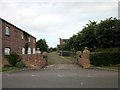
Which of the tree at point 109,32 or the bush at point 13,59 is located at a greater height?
the tree at point 109,32

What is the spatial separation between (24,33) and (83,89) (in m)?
36.1

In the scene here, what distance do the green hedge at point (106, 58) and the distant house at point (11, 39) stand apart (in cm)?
1163

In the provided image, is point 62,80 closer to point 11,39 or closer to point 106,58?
point 106,58

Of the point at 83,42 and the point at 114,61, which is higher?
the point at 83,42

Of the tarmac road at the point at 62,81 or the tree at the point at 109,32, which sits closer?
the tarmac road at the point at 62,81

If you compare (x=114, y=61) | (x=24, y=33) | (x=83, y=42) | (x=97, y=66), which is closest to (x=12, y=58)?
(x=97, y=66)

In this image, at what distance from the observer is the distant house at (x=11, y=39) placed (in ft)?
110

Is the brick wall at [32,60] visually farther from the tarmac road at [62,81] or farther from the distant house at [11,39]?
the tarmac road at [62,81]

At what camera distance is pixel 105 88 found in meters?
12.5

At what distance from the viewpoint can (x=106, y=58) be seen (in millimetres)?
26938

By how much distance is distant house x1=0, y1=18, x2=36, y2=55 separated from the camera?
3344cm

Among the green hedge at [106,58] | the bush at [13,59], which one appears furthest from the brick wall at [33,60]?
the green hedge at [106,58]

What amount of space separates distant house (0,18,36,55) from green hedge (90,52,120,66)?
11.6 metres

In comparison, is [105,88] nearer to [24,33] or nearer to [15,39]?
[15,39]
